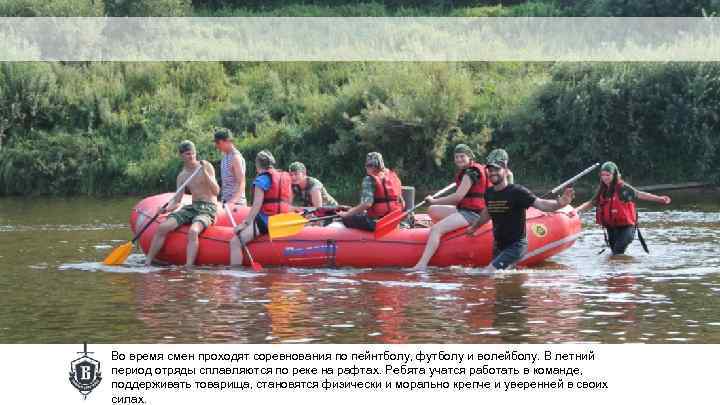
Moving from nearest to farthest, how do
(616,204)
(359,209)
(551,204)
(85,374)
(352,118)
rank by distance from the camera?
(85,374) < (551,204) < (359,209) < (616,204) < (352,118)

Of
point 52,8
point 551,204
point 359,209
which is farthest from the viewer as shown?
point 52,8

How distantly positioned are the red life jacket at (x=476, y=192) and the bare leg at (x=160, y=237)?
3.26 meters

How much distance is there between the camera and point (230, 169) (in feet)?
49.5

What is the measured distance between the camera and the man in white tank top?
584 inches

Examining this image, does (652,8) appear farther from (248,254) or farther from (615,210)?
(248,254)

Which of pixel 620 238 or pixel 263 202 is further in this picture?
pixel 620 238

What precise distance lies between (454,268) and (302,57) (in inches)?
697

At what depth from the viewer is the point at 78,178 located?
1065 inches

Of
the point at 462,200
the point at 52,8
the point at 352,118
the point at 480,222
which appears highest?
the point at 52,8

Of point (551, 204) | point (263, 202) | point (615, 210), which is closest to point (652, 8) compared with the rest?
point (615, 210)

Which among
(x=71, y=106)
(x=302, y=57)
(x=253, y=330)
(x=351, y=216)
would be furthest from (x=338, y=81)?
(x=253, y=330)

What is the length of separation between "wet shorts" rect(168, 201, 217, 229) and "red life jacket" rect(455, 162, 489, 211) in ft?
9.30

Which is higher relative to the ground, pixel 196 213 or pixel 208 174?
pixel 208 174

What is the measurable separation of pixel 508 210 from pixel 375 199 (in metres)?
1.62
